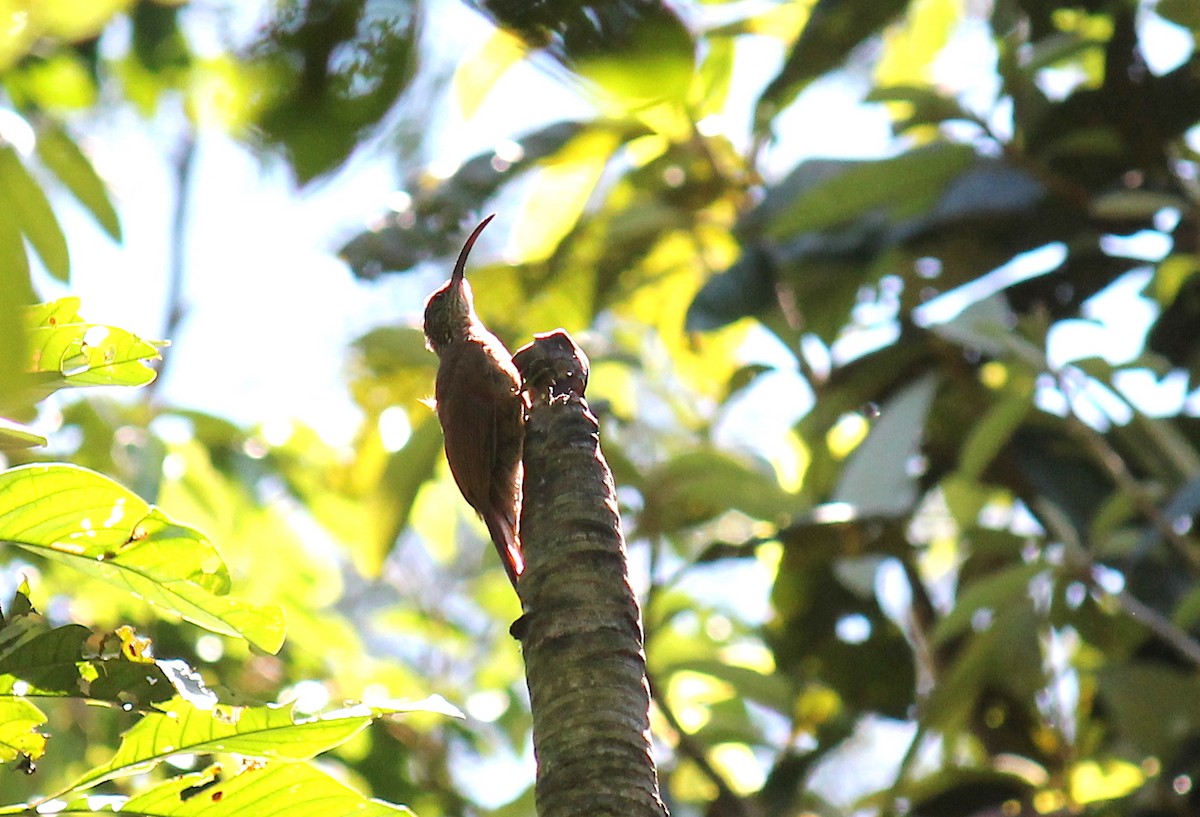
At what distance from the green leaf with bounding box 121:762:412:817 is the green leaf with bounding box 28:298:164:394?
0.47m

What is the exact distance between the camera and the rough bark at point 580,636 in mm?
1363

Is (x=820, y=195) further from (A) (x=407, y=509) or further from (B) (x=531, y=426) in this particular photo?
(B) (x=531, y=426)

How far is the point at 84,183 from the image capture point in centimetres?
286

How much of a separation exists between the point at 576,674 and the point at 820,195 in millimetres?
2213

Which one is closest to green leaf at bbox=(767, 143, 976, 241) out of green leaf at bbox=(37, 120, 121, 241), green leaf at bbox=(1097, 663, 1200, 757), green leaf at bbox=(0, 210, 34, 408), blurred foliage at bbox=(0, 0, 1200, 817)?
blurred foliage at bbox=(0, 0, 1200, 817)

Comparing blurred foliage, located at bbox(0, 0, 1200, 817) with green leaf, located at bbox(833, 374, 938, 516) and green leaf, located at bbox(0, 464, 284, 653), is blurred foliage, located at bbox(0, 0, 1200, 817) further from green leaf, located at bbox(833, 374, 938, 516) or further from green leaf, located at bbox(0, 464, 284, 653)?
green leaf, located at bbox(0, 464, 284, 653)

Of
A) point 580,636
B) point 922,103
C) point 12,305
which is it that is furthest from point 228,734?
point 922,103

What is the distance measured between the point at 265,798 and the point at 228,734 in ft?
0.27

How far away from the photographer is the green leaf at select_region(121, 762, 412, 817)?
4.59ft

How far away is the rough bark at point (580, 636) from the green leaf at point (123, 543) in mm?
329

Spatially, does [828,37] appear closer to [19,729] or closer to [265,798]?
[265,798]

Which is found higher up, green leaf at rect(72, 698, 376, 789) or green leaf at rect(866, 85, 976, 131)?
green leaf at rect(866, 85, 976, 131)

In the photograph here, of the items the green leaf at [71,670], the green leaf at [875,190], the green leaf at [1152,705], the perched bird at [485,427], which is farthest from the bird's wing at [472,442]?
the green leaf at [1152,705]

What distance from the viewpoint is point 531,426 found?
1773 millimetres
